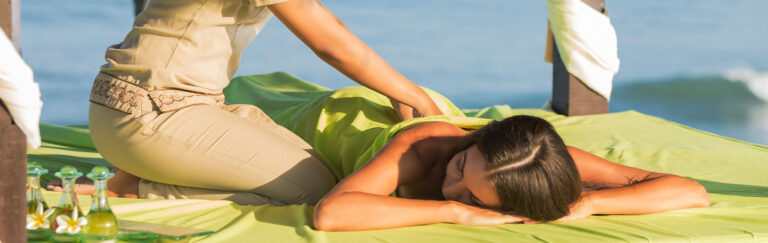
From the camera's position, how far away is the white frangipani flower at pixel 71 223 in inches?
56.1

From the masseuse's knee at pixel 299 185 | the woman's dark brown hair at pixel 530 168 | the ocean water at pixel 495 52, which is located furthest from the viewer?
the ocean water at pixel 495 52

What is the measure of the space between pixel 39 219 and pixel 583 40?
8.31 feet

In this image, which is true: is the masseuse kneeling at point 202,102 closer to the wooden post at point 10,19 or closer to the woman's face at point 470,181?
the woman's face at point 470,181

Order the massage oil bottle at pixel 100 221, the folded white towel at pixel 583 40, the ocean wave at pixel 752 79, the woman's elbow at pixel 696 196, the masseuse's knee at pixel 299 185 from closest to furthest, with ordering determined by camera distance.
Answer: the massage oil bottle at pixel 100 221, the woman's elbow at pixel 696 196, the masseuse's knee at pixel 299 185, the folded white towel at pixel 583 40, the ocean wave at pixel 752 79

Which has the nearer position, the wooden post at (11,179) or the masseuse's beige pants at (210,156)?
the wooden post at (11,179)

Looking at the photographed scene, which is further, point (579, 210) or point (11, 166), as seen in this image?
point (579, 210)

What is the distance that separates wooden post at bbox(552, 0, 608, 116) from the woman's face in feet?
6.77

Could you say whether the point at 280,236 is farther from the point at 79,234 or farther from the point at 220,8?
the point at 220,8

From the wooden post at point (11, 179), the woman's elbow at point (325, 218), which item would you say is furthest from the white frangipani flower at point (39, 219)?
the woman's elbow at point (325, 218)

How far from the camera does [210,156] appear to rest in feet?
6.17

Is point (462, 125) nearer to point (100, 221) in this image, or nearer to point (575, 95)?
point (100, 221)

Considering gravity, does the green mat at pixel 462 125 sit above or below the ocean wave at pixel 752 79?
above

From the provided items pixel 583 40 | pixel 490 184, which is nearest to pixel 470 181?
pixel 490 184

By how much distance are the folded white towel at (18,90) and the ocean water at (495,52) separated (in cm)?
649
